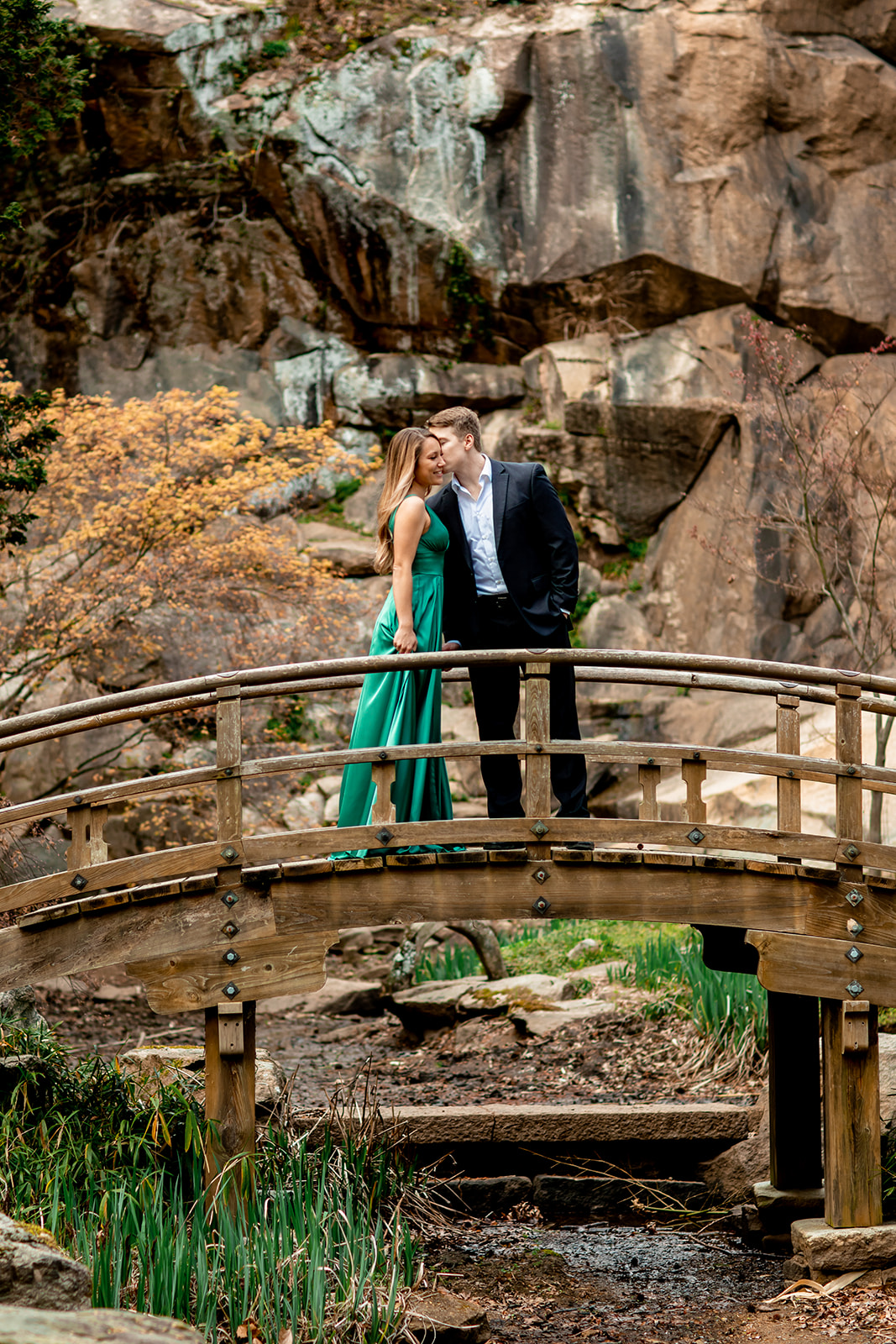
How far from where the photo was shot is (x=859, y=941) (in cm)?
604

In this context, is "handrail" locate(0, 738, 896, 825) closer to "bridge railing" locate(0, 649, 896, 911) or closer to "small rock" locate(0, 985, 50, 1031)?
"bridge railing" locate(0, 649, 896, 911)

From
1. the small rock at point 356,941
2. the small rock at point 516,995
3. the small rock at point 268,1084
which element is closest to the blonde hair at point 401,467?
the small rock at point 268,1084

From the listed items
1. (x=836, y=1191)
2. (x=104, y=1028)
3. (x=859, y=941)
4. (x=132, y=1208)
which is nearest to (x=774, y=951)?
(x=859, y=941)

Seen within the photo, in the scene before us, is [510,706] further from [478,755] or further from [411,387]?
[411,387]

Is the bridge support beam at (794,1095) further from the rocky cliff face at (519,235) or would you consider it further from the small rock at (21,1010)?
the rocky cliff face at (519,235)

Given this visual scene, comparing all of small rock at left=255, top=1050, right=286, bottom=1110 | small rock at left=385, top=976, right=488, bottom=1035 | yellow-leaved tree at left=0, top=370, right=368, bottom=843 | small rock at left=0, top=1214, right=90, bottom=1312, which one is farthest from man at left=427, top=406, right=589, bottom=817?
yellow-leaved tree at left=0, top=370, right=368, bottom=843

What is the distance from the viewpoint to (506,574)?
6.05 m

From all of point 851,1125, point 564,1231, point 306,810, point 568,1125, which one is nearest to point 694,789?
point 851,1125

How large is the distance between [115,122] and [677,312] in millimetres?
7901

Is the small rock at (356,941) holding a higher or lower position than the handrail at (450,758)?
lower

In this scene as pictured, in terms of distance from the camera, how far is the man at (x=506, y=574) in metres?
5.99

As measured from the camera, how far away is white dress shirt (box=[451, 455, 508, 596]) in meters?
6.05

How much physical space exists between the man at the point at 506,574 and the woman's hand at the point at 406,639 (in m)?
0.21

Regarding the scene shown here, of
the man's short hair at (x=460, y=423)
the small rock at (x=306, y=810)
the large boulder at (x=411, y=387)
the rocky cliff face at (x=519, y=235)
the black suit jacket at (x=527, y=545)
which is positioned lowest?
the small rock at (x=306, y=810)
